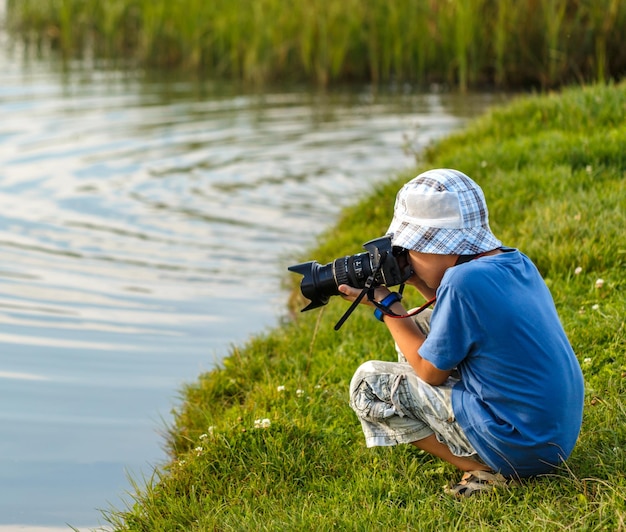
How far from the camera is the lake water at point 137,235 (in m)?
4.26

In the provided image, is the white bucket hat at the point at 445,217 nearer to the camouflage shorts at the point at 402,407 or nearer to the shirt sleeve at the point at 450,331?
the shirt sleeve at the point at 450,331

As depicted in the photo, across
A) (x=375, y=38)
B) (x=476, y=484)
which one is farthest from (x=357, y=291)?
(x=375, y=38)

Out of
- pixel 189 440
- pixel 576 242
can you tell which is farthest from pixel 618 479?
pixel 576 242

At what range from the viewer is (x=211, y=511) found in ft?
10.6

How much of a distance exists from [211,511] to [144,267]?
11.7ft

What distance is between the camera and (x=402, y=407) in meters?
3.29

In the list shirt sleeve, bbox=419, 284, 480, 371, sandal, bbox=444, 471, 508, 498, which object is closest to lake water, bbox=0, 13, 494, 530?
sandal, bbox=444, 471, 508, 498

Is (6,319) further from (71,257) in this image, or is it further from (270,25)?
(270,25)

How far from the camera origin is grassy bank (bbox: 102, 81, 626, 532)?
307cm

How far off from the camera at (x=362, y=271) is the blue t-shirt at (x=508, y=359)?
22 centimetres

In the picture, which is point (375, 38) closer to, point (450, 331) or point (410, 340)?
point (410, 340)

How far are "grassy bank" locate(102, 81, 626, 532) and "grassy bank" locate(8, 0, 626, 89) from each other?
552cm

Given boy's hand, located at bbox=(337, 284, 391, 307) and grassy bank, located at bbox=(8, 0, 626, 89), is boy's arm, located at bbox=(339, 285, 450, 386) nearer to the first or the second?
boy's hand, located at bbox=(337, 284, 391, 307)

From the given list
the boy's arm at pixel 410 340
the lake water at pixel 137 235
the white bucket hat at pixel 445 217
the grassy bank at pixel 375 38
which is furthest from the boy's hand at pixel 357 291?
the grassy bank at pixel 375 38
